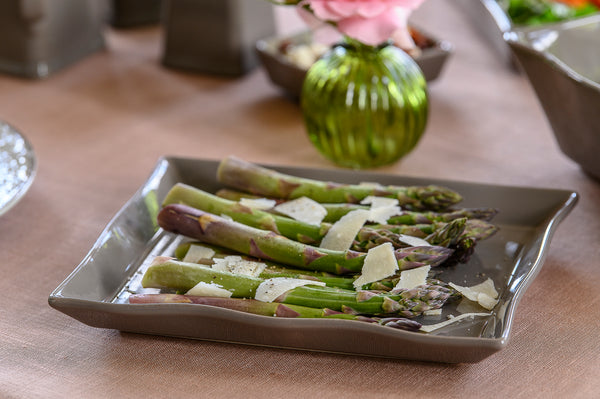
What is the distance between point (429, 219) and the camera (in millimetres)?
860

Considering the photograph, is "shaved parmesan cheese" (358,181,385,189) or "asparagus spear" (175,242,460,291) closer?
"asparagus spear" (175,242,460,291)

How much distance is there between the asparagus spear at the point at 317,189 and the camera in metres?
0.90

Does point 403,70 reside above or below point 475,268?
above

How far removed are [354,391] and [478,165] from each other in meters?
0.55

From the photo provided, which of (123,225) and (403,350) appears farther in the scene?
(123,225)

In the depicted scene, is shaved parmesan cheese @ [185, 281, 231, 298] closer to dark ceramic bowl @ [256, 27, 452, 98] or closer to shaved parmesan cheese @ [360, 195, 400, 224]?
shaved parmesan cheese @ [360, 195, 400, 224]

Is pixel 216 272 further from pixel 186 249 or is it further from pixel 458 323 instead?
pixel 458 323

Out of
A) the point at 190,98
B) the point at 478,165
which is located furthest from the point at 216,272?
the point at 190,98

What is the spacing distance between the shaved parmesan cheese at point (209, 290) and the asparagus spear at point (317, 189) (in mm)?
220

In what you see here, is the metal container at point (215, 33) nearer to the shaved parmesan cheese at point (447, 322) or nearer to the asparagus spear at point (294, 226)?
the asparagus spear at point (294, 226)

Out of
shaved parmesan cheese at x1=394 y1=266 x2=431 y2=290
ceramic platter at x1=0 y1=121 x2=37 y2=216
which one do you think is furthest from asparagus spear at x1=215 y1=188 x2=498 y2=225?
ceramic platter at x1=0 y1=121 x2=37 y2=216

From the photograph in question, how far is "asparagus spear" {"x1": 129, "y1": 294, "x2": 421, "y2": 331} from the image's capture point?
0.70m

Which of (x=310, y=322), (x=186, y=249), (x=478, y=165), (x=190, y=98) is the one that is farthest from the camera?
(x=190, y=98)

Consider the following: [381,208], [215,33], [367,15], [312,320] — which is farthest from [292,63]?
[312,320]
